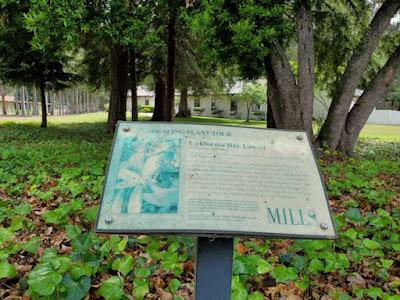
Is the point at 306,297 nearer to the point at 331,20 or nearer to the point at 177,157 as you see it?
the point at 177,157

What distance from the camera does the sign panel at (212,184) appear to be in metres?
2.12

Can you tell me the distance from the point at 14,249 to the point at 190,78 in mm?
21196

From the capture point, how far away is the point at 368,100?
10.8 meters

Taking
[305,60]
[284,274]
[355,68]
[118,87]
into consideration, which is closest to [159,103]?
[118,87]

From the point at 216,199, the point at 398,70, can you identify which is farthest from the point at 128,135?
the point at 398,70

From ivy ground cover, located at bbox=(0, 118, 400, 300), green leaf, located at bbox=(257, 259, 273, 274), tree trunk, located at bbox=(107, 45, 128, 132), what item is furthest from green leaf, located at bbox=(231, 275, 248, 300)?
tree trunk, located at bbox=(107, 45, 128, 132)

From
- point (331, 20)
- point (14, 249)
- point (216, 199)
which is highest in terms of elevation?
point (331, 20)

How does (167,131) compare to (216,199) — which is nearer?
(216,199)

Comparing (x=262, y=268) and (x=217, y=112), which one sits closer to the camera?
(x=262, y=268)

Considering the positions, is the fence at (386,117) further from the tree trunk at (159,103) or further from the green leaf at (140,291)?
the green leaf at (140,291)

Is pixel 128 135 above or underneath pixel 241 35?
underneath

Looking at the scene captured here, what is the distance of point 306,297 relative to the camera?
10.5 feet

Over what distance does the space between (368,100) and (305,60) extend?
223 cm

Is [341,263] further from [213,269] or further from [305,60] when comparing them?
[305,60]
